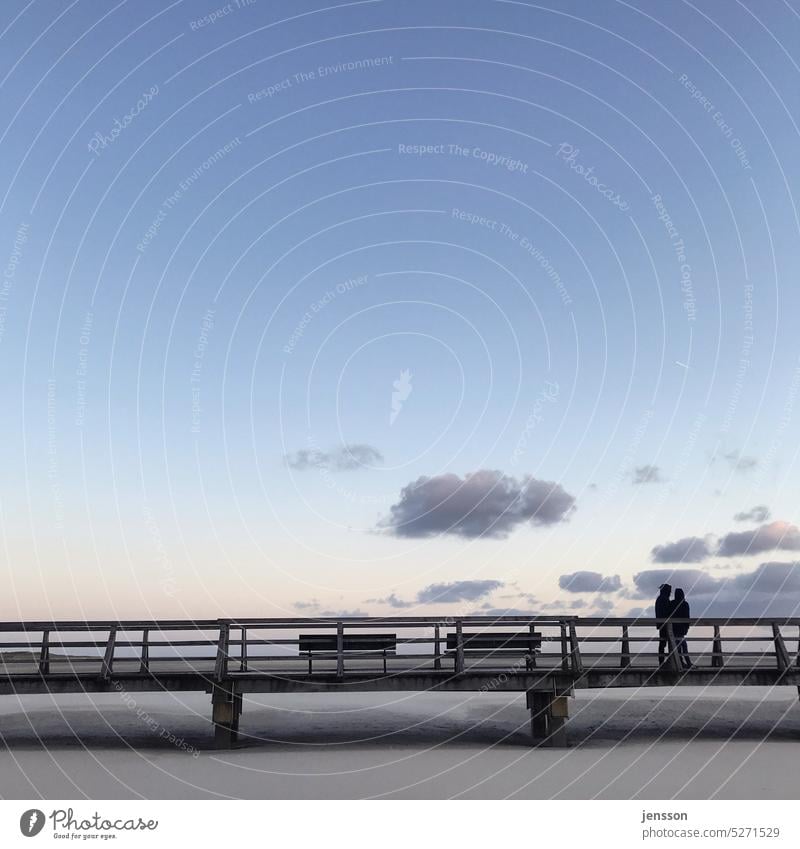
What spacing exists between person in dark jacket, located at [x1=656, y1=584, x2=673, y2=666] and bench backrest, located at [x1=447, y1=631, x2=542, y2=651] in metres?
2.42

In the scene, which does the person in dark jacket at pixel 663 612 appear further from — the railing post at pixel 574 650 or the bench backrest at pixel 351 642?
the bench backrest at pixel 351 642

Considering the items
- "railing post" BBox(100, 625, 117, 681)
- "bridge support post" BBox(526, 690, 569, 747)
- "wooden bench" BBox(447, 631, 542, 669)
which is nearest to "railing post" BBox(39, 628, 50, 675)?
"railing post" BBox(100, 625, 117, 681)

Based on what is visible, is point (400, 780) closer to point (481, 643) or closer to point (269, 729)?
point (481, 643)

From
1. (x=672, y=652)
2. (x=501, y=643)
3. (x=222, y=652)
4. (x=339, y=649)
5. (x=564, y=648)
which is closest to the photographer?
(x=222, y=652)

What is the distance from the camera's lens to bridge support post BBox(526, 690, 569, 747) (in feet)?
51.0

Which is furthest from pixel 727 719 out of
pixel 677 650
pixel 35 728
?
pixel 35 728

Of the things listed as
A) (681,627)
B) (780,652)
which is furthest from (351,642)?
(780,652)

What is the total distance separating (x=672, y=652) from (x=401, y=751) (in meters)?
5.59

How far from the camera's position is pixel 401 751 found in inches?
586

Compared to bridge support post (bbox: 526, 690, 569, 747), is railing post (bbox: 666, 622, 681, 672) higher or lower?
higher

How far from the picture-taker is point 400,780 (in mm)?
12656

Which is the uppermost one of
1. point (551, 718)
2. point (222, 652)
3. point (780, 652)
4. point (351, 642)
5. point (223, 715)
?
point (351, 642)

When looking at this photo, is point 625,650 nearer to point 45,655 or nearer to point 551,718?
point 551,718

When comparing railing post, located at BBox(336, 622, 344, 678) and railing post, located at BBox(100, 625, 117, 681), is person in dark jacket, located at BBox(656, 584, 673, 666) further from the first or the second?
railing post, located at BBox(100, 625, 117, 681)
